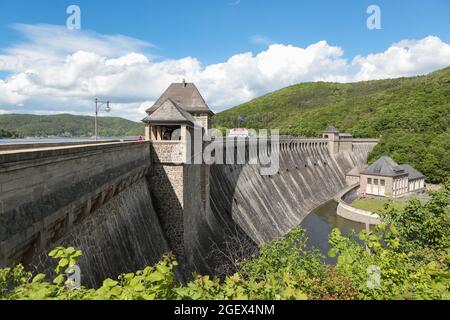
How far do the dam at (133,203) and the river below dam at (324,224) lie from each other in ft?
8.78

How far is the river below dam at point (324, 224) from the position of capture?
3759 cm

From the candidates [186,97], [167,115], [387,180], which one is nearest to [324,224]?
[387,180]

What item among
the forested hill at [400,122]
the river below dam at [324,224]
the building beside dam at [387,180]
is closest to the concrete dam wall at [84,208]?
the river below dam at [324,224]

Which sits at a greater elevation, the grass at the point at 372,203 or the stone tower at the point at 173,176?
the stone tower at the point at 173,176

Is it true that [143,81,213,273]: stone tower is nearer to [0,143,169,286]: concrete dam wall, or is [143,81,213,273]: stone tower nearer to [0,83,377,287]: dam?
[0,83,377,287]: dam

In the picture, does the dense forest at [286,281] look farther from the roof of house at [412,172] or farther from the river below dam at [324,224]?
the roof of house at [412,172]

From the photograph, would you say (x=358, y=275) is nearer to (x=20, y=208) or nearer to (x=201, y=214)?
(x=20, y=208)

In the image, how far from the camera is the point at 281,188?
42.8 meters

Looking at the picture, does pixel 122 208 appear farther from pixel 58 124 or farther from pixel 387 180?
pixel 58 124

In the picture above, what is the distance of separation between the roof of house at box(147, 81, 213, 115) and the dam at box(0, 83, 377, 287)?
16 centimetres

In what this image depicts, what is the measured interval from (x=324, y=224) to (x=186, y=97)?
80.3 ft

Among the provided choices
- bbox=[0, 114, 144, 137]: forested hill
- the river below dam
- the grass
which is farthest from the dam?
bbox=[0, 114, 144, 137]: forested hill

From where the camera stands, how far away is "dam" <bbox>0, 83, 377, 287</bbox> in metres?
7.04
